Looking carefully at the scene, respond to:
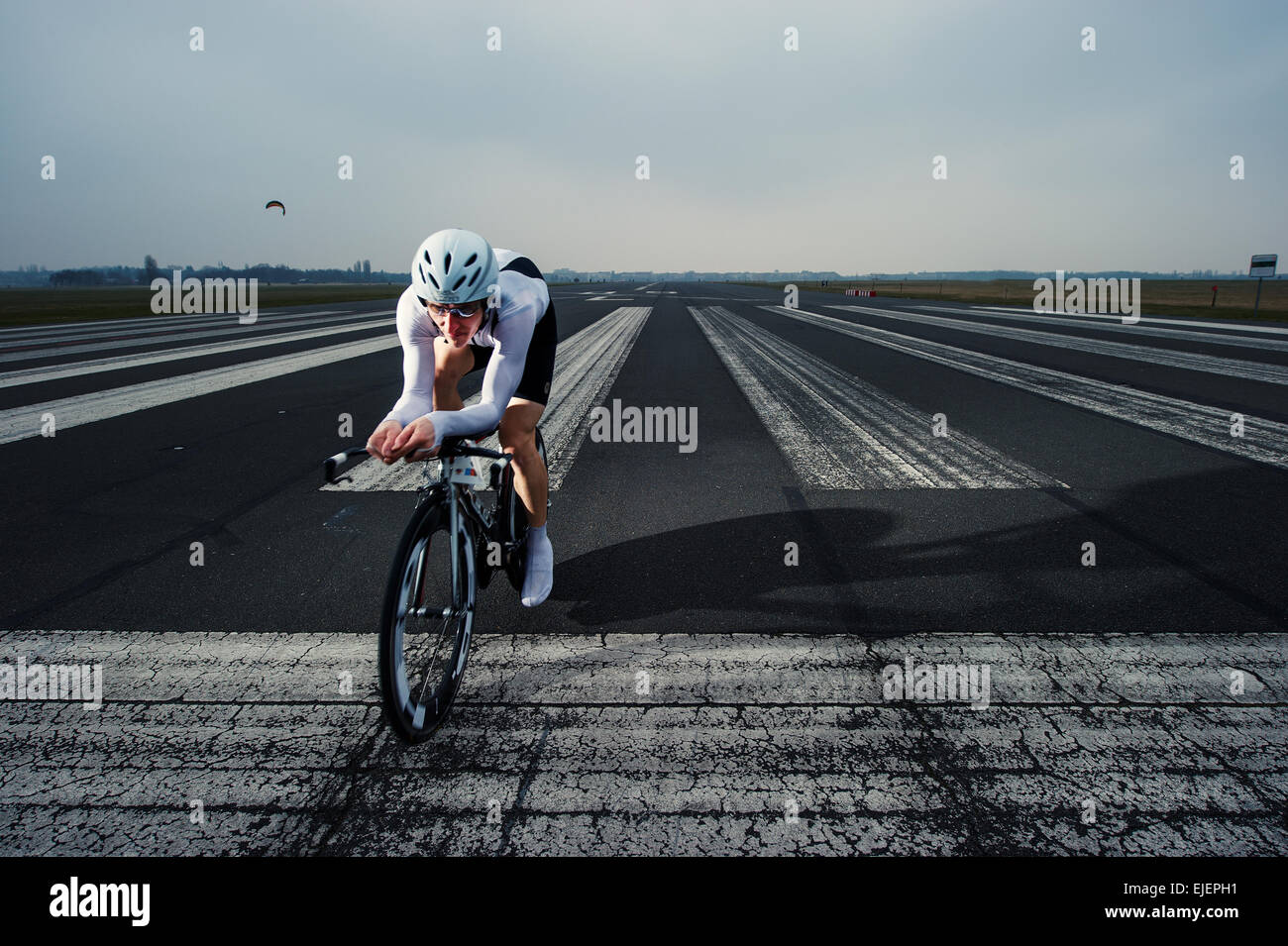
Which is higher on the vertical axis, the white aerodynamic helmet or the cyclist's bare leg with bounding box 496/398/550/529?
the white aerodynamic helmet

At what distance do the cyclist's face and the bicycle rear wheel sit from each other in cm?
99

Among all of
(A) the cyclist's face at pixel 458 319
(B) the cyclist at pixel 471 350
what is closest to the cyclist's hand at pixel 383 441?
(B) the cyclist at pixel 471 350

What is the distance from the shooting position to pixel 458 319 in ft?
7.61

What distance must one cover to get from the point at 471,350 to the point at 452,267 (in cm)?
66

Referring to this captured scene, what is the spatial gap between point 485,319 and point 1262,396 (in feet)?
34.4

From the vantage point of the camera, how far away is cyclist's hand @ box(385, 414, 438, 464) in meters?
2.10

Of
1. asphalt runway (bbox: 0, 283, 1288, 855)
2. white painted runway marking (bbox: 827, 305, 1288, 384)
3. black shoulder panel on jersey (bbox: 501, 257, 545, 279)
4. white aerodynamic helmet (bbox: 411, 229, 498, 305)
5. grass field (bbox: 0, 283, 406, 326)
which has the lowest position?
asphalt runway (bbox: 0, 283, 1288, 855)

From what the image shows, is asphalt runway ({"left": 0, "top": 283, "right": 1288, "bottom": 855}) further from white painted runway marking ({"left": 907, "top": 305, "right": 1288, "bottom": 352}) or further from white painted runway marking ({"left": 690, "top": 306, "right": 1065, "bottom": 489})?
white painted runway marking ({"left": 907, "top": 305, "right": 1288, "bottom": 352})

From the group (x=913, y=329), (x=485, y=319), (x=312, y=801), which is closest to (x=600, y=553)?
(x=485, y=319)

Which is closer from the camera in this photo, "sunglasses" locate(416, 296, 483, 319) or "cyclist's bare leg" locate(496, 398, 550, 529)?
"sunglasses" locate(416, 296, 483, 319)

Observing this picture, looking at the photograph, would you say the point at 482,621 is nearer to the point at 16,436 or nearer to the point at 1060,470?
the point at 1060,470

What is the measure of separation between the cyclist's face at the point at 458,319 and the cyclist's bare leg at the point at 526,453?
2.37ft

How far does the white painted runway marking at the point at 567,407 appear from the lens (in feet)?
17.6

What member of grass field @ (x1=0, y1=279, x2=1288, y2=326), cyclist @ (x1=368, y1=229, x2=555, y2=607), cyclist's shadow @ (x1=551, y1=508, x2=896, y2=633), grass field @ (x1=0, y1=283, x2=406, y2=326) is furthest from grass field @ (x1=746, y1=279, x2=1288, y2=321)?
grass field @ (x1=0, y1=283, x2=406, y2=326)
